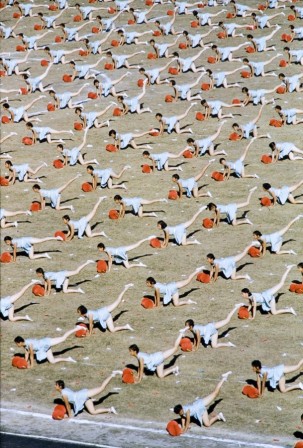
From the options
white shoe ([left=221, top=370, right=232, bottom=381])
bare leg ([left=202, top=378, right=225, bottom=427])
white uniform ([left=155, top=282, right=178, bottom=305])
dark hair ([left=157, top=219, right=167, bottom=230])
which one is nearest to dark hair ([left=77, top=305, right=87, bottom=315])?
white uniform ([left=155, top=282, right=178, bottom=305])

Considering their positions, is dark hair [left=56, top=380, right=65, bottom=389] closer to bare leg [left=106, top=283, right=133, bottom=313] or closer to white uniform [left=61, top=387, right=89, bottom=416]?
white uniform [left=61, top=387, right=89, bottom=416]

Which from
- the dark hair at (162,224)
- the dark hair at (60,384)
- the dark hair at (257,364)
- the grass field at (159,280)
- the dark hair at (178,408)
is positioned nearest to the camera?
the dark hair at (178,408)

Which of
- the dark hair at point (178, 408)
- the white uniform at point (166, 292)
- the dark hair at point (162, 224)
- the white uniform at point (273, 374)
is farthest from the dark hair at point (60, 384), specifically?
the dark hair at point (162, 224)

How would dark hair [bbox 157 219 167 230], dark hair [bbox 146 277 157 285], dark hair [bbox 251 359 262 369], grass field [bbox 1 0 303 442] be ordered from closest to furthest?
1. dark hair [bbox 251 359 262 369]
2. grass field [bbox 1 0 303 442]
3. dark hair [bbox 146 277 157 285]
4. dark hair [bbox 157 219 167 230]

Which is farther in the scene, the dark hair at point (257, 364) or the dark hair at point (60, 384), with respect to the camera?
the dark hair at point (257, 364)

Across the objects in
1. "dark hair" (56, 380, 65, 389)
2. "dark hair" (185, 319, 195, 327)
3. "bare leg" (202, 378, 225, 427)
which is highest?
"dark hair" (56, 380, 65, 389)

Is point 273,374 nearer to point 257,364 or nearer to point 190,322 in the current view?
point 257,364

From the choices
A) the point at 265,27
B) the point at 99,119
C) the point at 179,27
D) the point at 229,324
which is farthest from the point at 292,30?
the point at 229,324

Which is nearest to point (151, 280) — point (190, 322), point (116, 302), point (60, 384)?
point (116, 302)

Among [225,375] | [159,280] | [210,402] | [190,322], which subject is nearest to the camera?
[210,402]

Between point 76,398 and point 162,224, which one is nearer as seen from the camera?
point 76,398

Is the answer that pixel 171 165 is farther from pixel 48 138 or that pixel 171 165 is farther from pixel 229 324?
pixel 229 324

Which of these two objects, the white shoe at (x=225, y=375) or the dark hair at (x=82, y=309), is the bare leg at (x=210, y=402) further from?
the dark hair at (x=82, y=309)

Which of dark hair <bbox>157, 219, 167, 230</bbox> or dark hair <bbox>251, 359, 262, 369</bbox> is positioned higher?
dark hair <bbox>251, 359, 262, 369</bbox>
